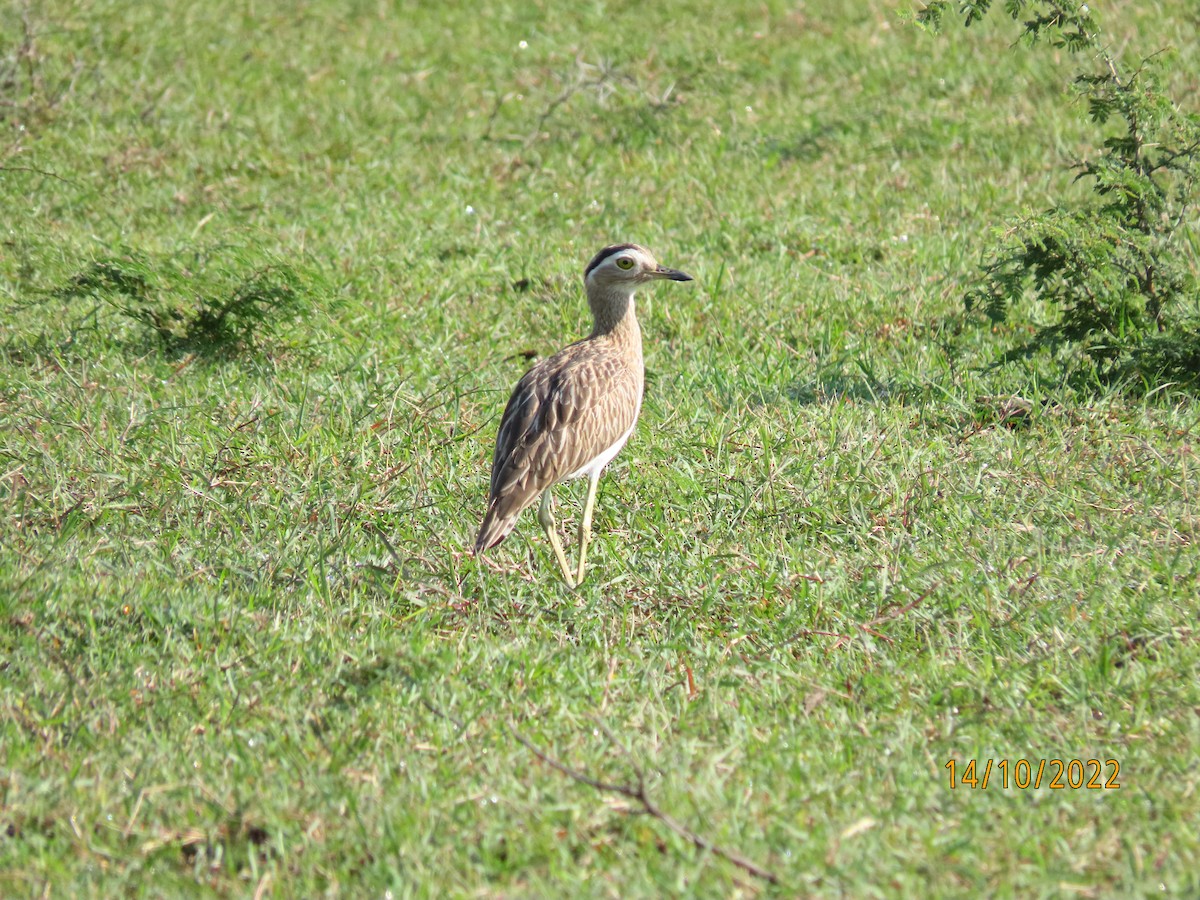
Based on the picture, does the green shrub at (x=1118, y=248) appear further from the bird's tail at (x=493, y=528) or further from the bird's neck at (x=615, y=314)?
the bird's tail at (x=493, y=528)

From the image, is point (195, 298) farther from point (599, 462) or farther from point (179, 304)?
point (599, 462)

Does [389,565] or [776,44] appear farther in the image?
[776,44]

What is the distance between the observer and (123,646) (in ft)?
16.4

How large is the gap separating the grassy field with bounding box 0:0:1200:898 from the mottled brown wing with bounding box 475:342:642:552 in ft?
1.06

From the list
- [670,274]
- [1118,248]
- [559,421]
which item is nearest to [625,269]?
[670,274]

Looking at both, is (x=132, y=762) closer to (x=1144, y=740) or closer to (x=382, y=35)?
(x=1144, y=740)

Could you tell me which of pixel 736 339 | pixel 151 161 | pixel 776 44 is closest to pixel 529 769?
pixel 736 339

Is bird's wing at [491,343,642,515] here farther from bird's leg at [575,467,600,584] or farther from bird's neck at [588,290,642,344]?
bird's neck at [588,290,642,344]

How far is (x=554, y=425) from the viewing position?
240 inches

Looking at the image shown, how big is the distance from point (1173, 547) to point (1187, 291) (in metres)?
2.11

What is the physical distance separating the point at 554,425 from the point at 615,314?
1.16 m
